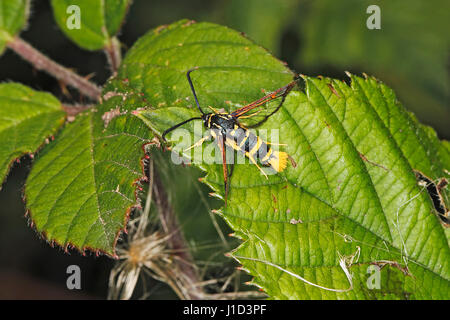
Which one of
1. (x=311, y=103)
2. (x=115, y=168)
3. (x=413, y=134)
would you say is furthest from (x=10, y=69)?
(x=413, y=134)

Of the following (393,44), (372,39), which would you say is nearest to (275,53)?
(372,39)

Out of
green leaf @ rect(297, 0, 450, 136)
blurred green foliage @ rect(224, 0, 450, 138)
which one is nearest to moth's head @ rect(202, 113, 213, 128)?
blurred green foliage @ rect(224, 0, 450, 138)

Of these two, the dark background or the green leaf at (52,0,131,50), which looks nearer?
the green leaf at (52,0,131,50)

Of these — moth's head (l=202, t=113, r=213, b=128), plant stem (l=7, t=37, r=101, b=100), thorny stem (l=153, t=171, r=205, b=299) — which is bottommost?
thorny stem (l=153, t=171, r=205, b=299)

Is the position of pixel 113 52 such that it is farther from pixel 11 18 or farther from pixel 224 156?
pixel 224 156

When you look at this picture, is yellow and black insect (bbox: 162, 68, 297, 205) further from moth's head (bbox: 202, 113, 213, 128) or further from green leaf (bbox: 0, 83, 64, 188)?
green leaf (bbox: 0, 83, 64, 188)

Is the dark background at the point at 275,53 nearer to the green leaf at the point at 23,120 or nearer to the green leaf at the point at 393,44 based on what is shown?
the green leaf at the point at 393,44
